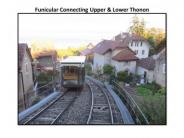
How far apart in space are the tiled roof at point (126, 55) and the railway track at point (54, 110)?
3.32 feet

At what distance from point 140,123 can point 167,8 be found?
175cm

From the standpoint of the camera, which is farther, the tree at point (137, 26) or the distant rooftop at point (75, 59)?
the distant rooftop at point (75, 59)

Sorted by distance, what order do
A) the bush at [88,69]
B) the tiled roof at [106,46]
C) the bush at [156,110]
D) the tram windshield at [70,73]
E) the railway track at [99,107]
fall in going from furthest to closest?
1. the tram windshield at [70,73]
2. the bush at [88,69]
3. the tiled roof at [106,46]
4. the railway track at [99,107]
5. the bush at [156,110]

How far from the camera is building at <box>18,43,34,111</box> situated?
5.68 metres

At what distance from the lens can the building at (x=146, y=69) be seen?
5.73 meters

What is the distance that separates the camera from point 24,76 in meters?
5.74

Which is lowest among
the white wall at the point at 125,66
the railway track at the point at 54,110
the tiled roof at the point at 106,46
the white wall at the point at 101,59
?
the railway track at the point at 54,110

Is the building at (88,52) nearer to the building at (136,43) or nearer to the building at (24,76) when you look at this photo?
the building at (136,43)

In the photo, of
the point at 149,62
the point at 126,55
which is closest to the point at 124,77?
the point at 126,55

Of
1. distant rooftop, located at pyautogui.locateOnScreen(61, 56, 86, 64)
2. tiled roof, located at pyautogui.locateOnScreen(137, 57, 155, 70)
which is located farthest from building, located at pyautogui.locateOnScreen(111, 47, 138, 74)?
distant rooftop, located at pyautogui.locateOnScreen(61, 56, 86, 64)

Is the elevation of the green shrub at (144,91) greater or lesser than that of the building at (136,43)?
lesser

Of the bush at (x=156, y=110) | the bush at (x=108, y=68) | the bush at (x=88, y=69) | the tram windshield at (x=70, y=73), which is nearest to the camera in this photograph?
the bush at (x=156, y=110)
